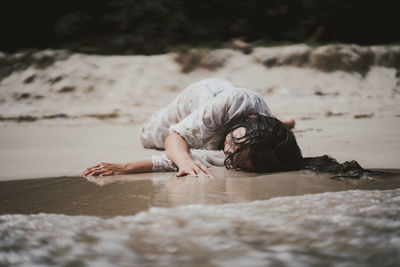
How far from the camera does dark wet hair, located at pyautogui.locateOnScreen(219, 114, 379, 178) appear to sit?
6.39 feet

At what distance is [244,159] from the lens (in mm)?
2033

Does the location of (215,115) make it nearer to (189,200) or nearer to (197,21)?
(189,200)

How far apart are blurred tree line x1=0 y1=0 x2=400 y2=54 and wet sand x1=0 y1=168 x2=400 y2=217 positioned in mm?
5999

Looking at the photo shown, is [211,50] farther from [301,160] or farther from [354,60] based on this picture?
[301,160]

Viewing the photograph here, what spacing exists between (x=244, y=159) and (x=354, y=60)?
17.1ft

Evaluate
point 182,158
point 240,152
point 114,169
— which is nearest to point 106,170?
point 114,169

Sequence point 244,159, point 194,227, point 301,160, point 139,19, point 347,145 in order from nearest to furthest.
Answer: point 194,227 < point 244,159 < point 301,160 < point 347,145 < point 139,19

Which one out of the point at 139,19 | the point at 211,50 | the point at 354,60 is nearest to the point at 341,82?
the point at 354,60

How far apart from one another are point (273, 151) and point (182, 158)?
1.69 feet

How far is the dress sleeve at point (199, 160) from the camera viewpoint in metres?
2.22

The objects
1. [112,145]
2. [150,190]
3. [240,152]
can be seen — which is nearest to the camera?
[150,190]

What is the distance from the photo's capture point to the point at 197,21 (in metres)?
8.00

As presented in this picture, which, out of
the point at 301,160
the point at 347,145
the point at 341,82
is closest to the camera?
the point at 301,160

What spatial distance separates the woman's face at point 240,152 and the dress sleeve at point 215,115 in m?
0.13
